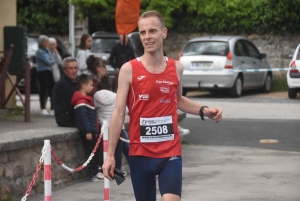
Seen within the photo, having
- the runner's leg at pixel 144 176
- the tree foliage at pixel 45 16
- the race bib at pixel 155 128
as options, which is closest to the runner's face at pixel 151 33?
the race bib at pixel 155 128

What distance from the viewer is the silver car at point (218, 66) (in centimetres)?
2238

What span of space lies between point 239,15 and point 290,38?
1890mm

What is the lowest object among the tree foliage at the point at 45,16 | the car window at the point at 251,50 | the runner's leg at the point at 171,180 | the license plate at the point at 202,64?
the license plate at the point at 202,64

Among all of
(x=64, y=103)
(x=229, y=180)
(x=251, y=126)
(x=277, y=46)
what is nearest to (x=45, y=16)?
(x=277, y=46)

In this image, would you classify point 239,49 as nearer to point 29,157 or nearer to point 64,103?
point 64,103

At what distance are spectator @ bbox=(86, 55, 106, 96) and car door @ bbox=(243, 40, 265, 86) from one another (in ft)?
41.6

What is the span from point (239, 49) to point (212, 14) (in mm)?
4709

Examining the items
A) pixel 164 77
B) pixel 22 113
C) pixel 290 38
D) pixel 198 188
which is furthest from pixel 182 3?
pixel 164 77

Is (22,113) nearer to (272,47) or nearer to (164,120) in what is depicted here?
(164,120)

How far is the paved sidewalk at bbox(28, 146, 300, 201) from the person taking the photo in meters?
9.21

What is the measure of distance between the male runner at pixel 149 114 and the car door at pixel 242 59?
55.8 ft

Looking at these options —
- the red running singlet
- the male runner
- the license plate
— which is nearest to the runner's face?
the male runner

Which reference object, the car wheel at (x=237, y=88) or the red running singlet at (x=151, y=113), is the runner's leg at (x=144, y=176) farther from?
the car wheel at (x=237, y=88)

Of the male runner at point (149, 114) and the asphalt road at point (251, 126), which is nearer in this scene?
the male runner at point (149, 114)
